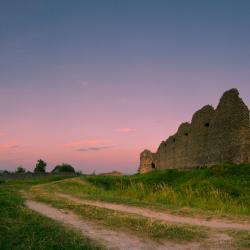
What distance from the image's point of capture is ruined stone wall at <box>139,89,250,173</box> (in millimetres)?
24375

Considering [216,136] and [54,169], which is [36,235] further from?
[54,169]

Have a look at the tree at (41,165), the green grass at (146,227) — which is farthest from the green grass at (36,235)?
the tree at (41,165)

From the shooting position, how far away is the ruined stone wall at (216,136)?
80.0 ft

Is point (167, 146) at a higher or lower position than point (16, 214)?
higher

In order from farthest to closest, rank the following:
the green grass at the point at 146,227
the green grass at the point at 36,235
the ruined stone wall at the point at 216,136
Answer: the ruined stone wall at the point at 216,136 → the green grass at the point at 146,227 → the green grass at the point at 36,235

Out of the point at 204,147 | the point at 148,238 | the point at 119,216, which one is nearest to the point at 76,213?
the point at 119,216

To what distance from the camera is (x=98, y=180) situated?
96.2ft

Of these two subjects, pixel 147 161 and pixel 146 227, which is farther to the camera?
pixel 147 161

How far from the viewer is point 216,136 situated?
2706cm

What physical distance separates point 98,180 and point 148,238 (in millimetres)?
22345

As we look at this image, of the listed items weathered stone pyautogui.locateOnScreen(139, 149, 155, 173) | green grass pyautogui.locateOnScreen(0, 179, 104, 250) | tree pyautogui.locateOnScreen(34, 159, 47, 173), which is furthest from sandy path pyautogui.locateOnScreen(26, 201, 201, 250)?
tree pyautogui.locateOnScreen(34, 159, 47, 173)

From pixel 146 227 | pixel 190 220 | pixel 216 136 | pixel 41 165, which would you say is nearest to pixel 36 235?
pixel 146 227

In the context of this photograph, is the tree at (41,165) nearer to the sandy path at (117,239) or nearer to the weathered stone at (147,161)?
the weathered stone at (147,161)

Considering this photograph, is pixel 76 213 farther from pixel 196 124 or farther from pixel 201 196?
pixel 196 124
